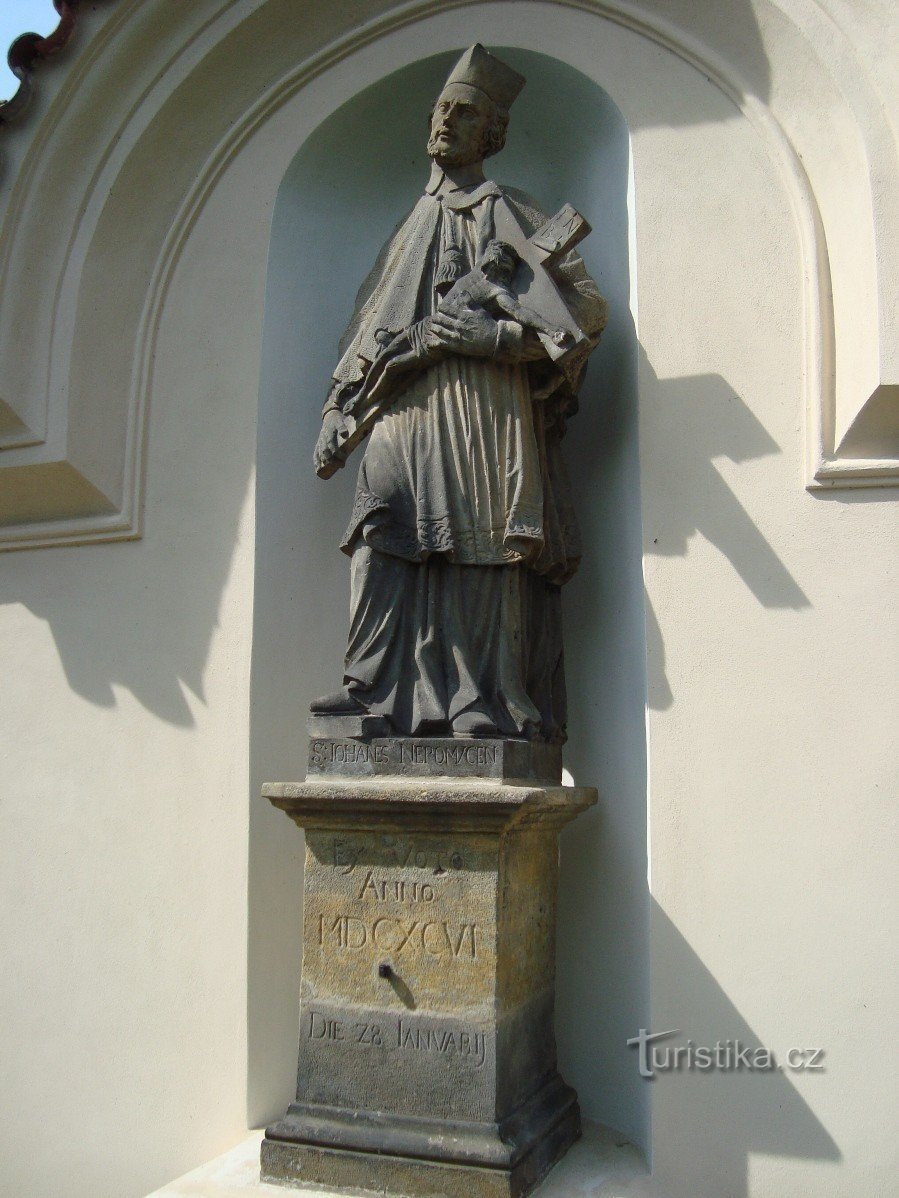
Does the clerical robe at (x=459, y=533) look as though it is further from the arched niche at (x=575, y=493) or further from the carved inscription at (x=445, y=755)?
the arched niche at (x=575, y=493)

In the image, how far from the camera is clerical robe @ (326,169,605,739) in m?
3.90

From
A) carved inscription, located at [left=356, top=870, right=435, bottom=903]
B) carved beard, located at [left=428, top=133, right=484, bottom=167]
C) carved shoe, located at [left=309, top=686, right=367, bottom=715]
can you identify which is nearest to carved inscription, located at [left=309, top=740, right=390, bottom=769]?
carved shoe, located at [left=309, top=686, right=367, bottom=715]

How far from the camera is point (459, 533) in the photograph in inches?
156

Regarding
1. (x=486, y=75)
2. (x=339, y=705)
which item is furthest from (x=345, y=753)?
(x=486, y=75)

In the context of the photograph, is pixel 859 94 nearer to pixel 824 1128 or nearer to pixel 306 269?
pixel 306 269

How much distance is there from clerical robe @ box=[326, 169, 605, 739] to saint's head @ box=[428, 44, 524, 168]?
0.49 m

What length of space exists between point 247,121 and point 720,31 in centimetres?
212

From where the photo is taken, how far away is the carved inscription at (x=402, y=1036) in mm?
3469

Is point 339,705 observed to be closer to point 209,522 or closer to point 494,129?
point 209,522

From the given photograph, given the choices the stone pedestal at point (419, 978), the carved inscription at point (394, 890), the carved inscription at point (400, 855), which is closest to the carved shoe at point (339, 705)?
the stone pedestal at point (419, 978)

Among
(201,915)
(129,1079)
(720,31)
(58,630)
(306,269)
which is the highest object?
(720,31)

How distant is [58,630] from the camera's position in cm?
501

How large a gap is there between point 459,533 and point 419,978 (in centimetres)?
147

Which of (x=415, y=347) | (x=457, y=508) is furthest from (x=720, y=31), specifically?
(x=457, y=508)
